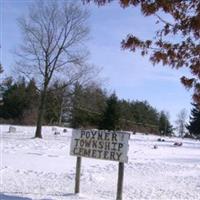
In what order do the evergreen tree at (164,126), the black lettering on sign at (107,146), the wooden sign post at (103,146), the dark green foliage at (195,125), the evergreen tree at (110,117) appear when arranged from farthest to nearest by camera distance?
the evergreen tree at (164,126)
the dark green foliage at (195,125)
the evergreen tree at (110,117)
the black lettering on sign at (107,146)
the wooden sign post at (103,146)

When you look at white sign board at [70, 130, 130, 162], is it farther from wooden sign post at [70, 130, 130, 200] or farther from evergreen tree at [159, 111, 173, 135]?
evergreen tree at [159, 111, 173, 135]

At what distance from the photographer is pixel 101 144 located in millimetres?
11070

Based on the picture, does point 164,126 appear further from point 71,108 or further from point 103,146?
point 103,146

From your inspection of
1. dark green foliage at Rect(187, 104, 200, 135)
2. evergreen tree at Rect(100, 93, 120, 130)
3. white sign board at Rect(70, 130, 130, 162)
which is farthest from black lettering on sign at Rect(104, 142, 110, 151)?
dark green foliage at Rect(187, 104, 200, 135)

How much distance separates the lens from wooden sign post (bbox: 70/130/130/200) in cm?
1067

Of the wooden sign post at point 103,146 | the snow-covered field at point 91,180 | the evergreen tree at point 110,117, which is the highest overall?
the evergreen tree at point 110,117

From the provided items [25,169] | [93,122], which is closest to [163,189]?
[25,169]

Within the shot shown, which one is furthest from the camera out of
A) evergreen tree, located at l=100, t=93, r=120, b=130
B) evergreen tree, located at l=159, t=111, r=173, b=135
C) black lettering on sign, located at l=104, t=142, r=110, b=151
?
evergreen tree, located at l=159, t=111, r=173, b=135

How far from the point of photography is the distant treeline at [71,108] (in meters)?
41.8

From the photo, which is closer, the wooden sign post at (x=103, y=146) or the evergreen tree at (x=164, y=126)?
the wooden sign post at (x=103, y=146)

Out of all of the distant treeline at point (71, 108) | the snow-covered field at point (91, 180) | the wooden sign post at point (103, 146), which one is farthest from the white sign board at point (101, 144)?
the distant treeline at point (71, 108)

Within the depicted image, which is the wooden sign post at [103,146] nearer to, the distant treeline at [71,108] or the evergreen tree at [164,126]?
the distant treeline at [71,108]

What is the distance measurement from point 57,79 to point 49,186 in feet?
93.6

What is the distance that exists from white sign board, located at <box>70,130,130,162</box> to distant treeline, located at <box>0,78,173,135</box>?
1078 inches
